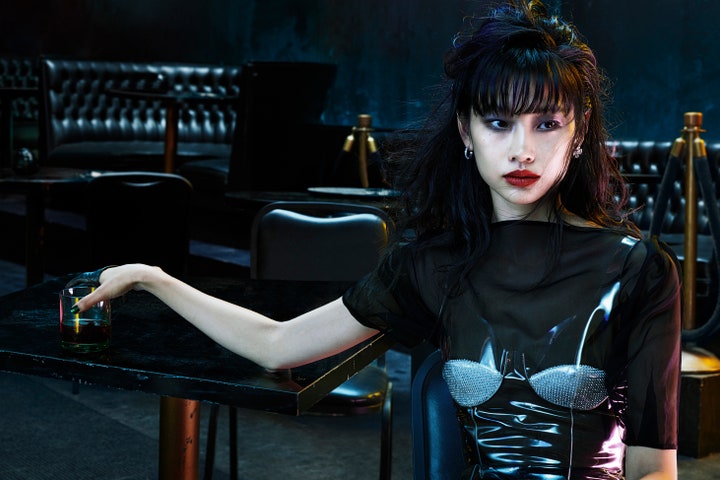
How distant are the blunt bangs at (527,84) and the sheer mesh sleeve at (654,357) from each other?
0.24 meters

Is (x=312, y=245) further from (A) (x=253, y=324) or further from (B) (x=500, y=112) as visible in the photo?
(B) (x=500, y=112)

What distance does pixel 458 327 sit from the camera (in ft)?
4.51

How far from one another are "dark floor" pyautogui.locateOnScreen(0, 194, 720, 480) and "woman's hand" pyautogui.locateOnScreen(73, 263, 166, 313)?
1603 mm

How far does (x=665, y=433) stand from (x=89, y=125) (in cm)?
743

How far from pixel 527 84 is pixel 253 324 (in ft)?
1.79

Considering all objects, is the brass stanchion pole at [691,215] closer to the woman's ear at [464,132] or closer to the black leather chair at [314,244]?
the black leather chair at [314,244]

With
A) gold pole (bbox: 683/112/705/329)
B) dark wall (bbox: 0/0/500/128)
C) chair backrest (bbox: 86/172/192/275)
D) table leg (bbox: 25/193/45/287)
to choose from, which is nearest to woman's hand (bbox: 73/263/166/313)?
chair backrest (bbox: 86/172/192/275)

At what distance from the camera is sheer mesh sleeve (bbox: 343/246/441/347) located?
1.44 meters

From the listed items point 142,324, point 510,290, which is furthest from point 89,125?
point 510,290

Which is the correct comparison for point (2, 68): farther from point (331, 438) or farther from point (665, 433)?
point (665, 433)

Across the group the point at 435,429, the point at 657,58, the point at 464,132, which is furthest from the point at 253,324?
the point at 657,58

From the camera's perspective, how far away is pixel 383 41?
21.8 ft

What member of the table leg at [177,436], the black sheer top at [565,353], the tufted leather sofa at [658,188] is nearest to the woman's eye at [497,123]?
the black sheer top at [565,353]

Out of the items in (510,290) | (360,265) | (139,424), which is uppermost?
(510,290)
